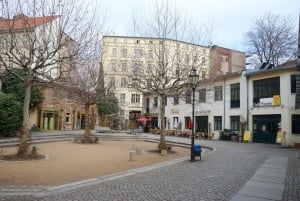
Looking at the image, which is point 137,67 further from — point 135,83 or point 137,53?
point 137,53

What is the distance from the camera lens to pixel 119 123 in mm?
55156

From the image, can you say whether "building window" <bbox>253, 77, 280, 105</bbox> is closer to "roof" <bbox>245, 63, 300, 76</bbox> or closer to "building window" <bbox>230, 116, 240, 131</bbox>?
"roof" <bbox>245, 63, 300, 76</bbox>

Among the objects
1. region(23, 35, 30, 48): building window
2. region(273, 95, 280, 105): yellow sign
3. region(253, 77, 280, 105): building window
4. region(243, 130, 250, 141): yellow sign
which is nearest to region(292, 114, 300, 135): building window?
region(273, 95, 280, 105): yellow sign

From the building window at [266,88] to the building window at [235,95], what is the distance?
2.06 metres

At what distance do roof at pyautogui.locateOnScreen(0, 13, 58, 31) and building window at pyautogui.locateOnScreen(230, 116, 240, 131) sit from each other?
70.1 ft

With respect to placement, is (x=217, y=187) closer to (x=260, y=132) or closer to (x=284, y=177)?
(x=284, y=177)

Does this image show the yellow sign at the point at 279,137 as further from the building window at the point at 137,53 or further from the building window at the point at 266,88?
the building window at the point at 137,53

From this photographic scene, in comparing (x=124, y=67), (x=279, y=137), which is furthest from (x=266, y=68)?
(x=124, y=67)

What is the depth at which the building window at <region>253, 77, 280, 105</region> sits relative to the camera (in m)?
28.0

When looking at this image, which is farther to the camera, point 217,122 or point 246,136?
point 217,122

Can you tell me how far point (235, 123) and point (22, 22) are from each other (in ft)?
74.6

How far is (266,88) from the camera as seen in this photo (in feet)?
95.1

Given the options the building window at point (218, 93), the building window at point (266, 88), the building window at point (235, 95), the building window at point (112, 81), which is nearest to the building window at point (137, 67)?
the building window at point (112, 81)

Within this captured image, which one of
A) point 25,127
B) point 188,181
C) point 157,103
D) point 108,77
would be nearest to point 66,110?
point 157,103
